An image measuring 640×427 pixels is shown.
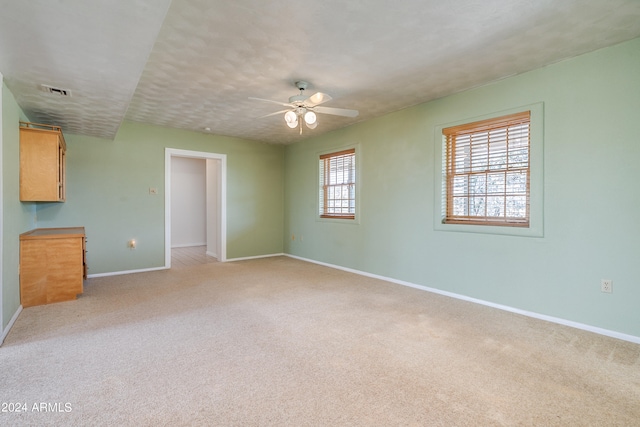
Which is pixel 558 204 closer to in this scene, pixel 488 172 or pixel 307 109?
pixel 488 172

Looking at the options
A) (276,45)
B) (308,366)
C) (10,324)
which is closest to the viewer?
(308,366)

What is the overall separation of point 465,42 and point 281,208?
523 centimetres

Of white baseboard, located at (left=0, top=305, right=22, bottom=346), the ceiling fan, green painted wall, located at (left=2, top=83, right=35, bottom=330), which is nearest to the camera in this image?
white baseboard, located at (left=0, top=305, right=22, bottom=346)

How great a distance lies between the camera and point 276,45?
272 cm

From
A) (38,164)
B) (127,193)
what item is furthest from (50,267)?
(127,193)

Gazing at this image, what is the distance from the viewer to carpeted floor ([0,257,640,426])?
68.9 inches

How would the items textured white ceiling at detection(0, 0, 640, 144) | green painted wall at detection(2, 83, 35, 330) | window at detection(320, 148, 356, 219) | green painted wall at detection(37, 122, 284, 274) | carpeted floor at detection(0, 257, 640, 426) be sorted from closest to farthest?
carpeted floor at detection(0, 257, 640, 426) < textured white ceiling at detection(0, 0, 640, 144) < green painted wall at detection(2, 83, 35, 330) < green painted wall at detection(37, 122, 284, 274) < window at detection(320, 148, 356, 219)

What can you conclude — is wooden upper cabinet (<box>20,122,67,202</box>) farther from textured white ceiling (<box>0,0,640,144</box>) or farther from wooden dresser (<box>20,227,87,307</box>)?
wooden dresser (<box>20,227,87,307</box>)

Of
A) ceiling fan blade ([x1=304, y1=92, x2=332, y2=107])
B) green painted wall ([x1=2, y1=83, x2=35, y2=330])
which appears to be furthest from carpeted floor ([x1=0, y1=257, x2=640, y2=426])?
ceiling fan blade ([x1=304, y1=92, x2=332, y2=107])

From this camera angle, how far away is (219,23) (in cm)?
238

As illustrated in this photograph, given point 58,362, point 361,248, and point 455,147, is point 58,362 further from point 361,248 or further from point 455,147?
point 455,147

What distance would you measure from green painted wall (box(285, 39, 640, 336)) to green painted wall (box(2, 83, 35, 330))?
4446mm

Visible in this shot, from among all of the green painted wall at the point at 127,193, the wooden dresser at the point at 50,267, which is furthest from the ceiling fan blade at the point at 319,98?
the green painted wall at the point at 127,193

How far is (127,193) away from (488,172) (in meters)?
5.62
